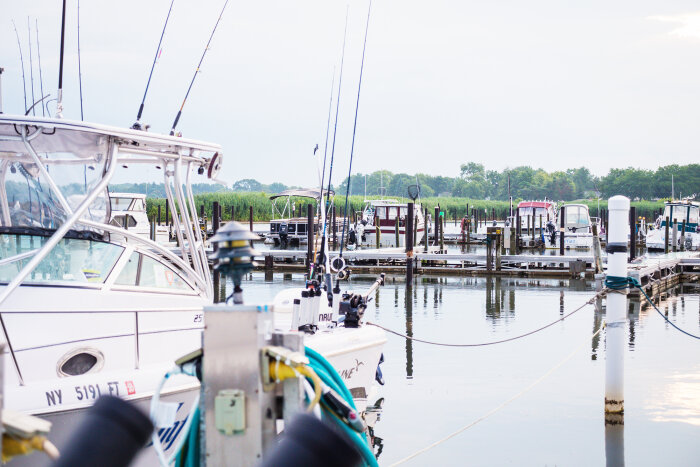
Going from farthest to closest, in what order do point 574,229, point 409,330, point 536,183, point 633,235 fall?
1. point 536,183
2. point 574,229
3. point 633,235
4. point 409,330

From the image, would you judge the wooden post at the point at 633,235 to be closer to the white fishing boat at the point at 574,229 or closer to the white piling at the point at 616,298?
the white fishing boat at the point at 574,229

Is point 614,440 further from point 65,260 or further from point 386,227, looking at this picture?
point 386,227

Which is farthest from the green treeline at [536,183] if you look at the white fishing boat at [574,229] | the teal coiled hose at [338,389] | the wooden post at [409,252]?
the teal coiled hose at [338,389]

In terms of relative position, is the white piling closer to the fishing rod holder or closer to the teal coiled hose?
the teal coiled hose

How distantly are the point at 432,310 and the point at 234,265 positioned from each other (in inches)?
598

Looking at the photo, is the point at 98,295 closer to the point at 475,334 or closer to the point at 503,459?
the point at 503,459

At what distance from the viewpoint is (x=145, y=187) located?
25.1ft

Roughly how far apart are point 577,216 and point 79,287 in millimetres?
38361

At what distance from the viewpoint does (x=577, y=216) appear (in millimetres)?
41719

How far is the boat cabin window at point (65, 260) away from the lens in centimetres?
602

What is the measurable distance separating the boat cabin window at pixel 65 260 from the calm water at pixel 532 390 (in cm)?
327

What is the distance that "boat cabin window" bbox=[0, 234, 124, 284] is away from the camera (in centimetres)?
602

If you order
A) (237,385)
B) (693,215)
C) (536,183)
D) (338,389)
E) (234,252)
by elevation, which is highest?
(536,183)

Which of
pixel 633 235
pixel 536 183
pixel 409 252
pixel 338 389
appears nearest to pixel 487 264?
pixel 409 252
